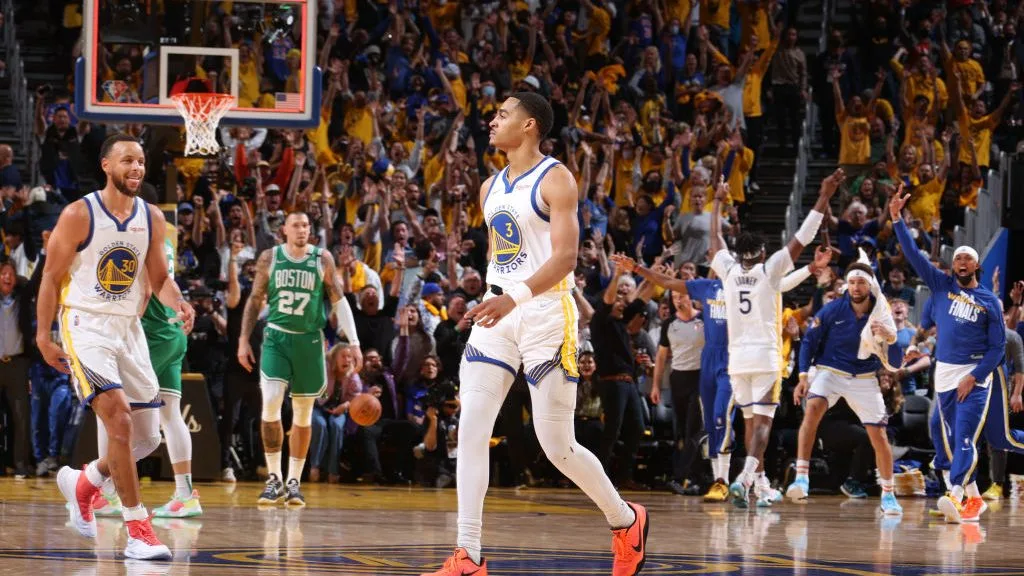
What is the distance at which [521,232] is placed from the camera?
7035 mm

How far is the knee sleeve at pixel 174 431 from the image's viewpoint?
34.2 feet

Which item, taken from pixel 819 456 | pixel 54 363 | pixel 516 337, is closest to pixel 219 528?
pixel 54 363

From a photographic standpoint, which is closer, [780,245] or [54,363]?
[54,363]

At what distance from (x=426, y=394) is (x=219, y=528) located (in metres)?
5.96

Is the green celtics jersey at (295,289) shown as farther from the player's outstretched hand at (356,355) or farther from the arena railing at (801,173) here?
the arena railing at (801,173)

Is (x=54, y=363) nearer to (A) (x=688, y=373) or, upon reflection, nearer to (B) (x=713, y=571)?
(B) (x=713, y=571)

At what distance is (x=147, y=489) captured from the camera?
1319 centimetres

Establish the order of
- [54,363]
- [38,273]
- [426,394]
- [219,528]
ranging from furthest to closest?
1. [426,394]
2. [38,273]
3. [219,528]
4. [54,363]

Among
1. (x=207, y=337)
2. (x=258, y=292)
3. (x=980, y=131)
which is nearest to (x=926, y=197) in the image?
(x=980, y=131)

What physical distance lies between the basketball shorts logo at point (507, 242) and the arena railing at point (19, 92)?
1293 cm

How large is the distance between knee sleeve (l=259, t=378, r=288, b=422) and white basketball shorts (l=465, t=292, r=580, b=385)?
5275 mm

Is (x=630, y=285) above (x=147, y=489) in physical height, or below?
above

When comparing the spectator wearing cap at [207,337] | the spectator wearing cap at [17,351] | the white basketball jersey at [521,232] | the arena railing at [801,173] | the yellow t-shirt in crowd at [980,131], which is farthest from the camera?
the yellow t-shirt in crowd at [980,131]

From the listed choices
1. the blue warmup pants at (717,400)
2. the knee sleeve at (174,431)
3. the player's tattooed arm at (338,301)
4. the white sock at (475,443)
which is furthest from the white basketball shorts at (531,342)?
the blue warmup pants at (717,400)
